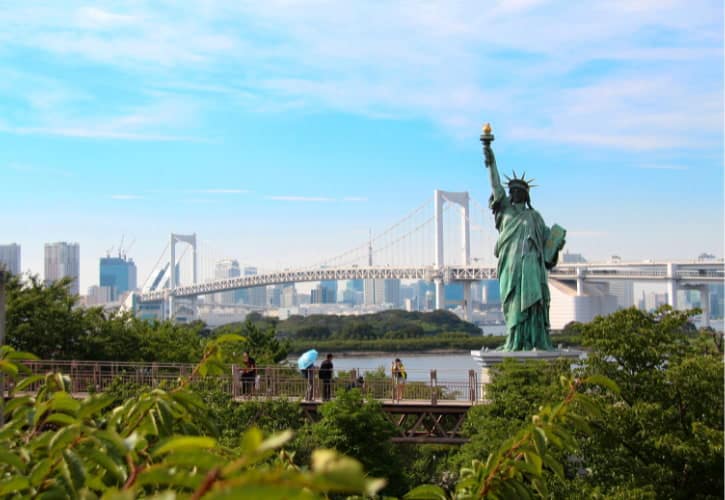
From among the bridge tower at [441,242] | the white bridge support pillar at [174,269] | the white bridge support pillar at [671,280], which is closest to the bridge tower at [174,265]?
the white bridge support pillar at [174,269]

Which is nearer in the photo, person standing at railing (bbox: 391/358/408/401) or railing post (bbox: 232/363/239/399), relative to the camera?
railing post (bbox: 232/363/239/399)

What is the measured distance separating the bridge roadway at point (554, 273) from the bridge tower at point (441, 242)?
5.67 feet

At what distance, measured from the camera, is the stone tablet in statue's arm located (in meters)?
18.3

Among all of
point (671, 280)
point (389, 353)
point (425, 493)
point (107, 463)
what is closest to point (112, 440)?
point (107, 463)

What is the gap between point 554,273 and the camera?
3450 inches

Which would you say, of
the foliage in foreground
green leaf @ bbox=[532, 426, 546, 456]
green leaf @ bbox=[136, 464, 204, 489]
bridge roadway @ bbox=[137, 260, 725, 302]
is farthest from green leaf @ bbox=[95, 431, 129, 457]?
bridge roadway @ bbox=[137, 260, 725, 302]

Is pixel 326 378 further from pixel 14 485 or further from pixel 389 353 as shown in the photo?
pixel 389 353

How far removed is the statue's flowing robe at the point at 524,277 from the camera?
17.8 metres

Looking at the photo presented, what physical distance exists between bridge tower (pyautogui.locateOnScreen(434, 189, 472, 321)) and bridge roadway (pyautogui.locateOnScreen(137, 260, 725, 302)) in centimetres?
173

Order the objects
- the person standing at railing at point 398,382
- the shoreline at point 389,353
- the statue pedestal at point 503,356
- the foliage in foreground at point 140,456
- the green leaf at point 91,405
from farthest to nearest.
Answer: the shoreline at point 389,353, the person standing at railing at point 398,382, the statue pedestal at point 503,356, the green leaf at point 91,405, the foliage in foreground at point 140,456

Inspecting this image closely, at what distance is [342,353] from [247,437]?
6908 centimetres

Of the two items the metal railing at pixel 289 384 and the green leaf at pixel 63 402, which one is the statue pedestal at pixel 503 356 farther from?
the green leaf at pixel 63 402

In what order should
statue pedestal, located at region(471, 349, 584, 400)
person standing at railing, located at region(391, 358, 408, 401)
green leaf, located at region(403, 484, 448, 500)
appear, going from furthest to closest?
person standing at railing, located at region(391, 358, 408, 401), statue pedestal, located at region(471, 349, 584, 400), green leaf, located at region(403, 484, 448, 500)

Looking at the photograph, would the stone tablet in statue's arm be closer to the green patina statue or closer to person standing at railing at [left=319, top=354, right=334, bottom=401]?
the green patina statue
